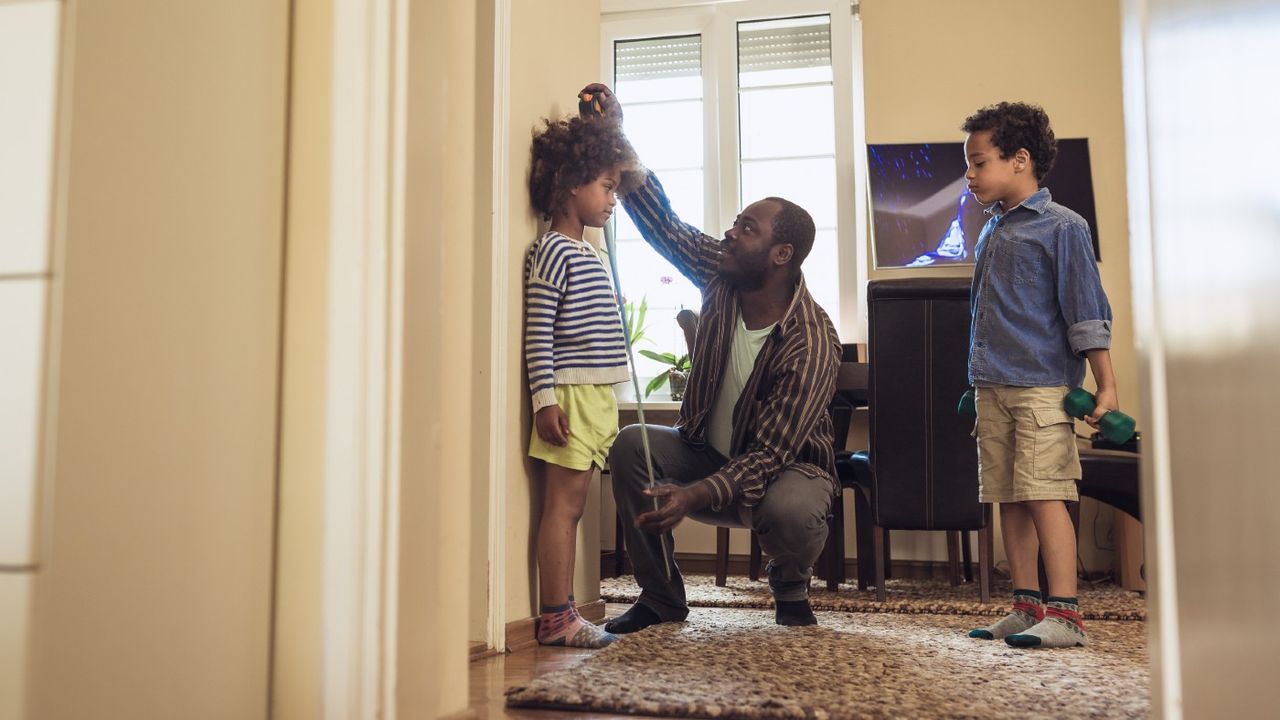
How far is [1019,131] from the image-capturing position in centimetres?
233

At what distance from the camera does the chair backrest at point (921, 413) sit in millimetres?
2918

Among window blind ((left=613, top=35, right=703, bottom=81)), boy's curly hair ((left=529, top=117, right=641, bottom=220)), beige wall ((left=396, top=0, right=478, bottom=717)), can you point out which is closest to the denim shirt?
boy's curly hair ((left=529, top=117, right=641, bottom=220))

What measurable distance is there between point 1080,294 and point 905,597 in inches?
49.2

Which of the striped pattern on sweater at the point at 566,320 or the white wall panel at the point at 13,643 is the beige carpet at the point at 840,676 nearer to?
the striped pattern on sweater at the point at 566,320

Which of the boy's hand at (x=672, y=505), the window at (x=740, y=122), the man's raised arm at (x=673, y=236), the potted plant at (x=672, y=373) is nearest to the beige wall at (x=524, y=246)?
the boy's hand at (x=672, y=505)

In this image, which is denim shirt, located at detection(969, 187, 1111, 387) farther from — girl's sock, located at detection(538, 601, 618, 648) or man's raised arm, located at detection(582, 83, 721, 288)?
girl's sock, located at detection(538, 601, 618, 648)

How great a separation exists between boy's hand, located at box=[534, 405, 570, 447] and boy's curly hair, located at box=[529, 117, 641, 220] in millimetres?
456

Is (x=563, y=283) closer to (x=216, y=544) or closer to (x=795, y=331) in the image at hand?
(x=795, y=331)

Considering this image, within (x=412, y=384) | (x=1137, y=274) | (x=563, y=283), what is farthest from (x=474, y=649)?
(x=1137, y=274)

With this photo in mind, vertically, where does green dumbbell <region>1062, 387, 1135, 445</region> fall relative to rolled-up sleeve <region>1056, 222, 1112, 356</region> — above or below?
below

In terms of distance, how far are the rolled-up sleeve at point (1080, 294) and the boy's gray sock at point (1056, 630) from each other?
0.53 meters

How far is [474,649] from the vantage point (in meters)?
1.95

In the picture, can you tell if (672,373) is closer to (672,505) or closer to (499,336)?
(672,505)

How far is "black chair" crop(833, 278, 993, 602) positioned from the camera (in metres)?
2.92
